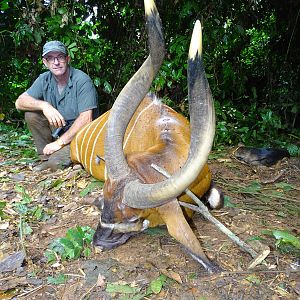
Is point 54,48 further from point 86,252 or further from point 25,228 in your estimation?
point 86,252

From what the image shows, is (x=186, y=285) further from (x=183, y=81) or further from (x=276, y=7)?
(x=276, y=7)

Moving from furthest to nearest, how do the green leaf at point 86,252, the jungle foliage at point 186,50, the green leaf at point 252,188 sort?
the jungle foliage at point 186,50
the green leaf at point 252,188
the green leaf at point 86,252

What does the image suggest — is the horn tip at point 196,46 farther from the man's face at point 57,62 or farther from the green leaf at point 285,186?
the man's face at point 57,62

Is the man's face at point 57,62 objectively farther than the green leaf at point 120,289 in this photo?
Yes

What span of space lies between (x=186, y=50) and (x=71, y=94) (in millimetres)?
1672

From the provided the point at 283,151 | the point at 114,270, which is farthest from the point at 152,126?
the point at 283,151

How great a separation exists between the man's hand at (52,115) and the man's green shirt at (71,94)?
0.18 meters

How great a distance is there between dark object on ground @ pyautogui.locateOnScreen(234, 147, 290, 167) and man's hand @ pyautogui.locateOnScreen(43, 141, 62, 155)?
6.40 ft

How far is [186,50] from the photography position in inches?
213

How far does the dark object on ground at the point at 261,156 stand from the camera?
14.0 ft

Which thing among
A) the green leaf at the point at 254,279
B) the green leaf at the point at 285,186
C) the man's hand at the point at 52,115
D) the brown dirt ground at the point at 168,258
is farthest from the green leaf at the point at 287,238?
the man's hand at the point at 52,115

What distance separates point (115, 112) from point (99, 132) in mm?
1532

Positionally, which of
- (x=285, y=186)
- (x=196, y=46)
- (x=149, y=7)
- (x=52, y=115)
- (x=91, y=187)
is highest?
(x=149, y=7)

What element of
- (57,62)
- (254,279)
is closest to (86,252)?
(254,279)
